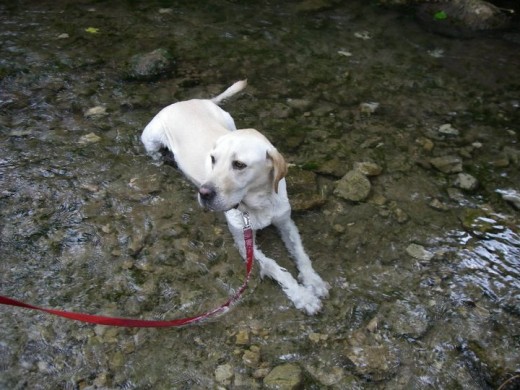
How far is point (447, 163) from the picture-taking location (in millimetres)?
4934

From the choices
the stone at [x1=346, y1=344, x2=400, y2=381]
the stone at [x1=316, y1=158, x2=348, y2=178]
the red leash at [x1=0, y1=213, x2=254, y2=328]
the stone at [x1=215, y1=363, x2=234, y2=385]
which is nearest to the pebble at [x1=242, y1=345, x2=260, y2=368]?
the stone at [x1=215, y1=363, x2=234, y2=385]

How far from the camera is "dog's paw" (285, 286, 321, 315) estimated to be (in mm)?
3480

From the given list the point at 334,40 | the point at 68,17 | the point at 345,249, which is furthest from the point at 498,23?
the point at 68,17

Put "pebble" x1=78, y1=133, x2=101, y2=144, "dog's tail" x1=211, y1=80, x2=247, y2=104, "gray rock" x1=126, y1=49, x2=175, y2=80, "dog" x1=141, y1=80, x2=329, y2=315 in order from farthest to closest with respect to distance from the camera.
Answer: "gray rock" x1=126, y1=49, x2=175, y2=80, "dog's tail" x1=211, y1=80, x2=247, y2=104, "pebble" x1=78, y1=133, x2=101, y2=144, "dog" x1=141, y1=80, x2=329, y2=315

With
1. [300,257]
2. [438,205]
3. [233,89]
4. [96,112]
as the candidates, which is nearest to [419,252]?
[438,205]

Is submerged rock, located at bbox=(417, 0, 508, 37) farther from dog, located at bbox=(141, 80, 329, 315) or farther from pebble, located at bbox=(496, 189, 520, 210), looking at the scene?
dog, located at bbox=(141, 80, 329, 315)

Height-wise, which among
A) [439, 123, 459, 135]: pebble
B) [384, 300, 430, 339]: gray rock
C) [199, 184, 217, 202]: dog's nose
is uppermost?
[199, 184, 217, 202]: dog's nose

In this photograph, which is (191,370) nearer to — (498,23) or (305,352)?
(305,352)

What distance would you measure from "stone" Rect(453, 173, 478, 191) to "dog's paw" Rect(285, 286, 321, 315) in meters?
2.15

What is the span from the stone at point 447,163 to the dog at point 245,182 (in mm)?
1928

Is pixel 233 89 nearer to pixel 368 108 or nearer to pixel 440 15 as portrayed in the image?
pixel 368 108

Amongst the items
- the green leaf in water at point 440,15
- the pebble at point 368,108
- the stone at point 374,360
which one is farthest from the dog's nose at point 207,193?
the green leaf in water at point 440,15

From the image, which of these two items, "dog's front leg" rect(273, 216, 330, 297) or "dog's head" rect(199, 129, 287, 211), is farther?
"dog's front leg" rect(273, 216, 330, 297)

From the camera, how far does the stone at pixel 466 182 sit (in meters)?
4.63
